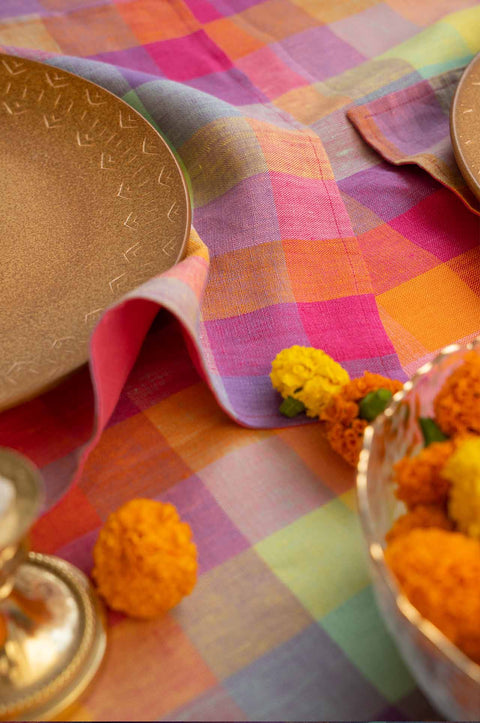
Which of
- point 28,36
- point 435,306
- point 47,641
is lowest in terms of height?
point 435,306

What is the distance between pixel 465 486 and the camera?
311 mm

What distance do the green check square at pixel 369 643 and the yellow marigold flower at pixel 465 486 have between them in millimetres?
85

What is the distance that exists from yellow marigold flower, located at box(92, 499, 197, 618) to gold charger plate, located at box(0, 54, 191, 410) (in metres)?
0.09

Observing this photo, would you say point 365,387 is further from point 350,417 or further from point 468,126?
point 468,126

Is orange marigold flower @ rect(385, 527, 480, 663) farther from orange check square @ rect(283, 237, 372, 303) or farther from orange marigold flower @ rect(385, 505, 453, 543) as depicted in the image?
orange check square @ rect(283, 237, 372, 303)

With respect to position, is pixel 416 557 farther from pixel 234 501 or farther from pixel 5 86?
pixel 5 86

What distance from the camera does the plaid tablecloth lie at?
36 centimetres

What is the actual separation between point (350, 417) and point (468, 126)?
0.34 meters

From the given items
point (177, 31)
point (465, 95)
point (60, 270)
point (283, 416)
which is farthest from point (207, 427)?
point (177, 31)

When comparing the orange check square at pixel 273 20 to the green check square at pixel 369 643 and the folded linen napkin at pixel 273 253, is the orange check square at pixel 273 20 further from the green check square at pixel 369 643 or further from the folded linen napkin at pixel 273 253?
the green check square at pixel 369 643

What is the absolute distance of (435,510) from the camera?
33 cm

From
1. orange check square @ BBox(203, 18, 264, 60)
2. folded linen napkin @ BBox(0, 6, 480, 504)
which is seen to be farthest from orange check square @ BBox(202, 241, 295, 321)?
orange check square @ BBox(203, 18, 264, 60)

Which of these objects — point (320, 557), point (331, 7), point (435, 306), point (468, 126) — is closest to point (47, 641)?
point (320, 557)

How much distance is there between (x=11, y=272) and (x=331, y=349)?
0.24m
